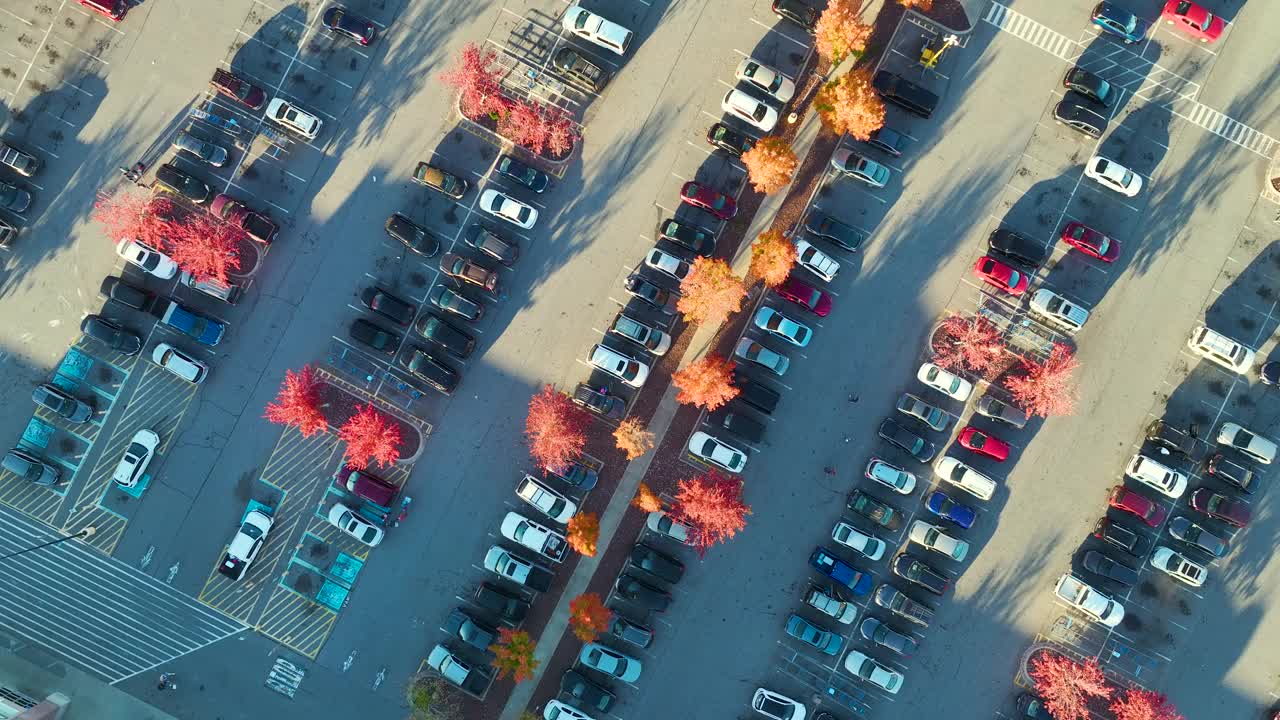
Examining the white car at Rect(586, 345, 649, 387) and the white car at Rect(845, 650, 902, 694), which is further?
the white car at Rect(845, 650, 902, 694)

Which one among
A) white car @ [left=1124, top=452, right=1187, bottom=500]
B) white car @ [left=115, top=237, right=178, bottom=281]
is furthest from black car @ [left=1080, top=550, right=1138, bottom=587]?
white car @ [left=115, top=237, right=178, bottom=281]

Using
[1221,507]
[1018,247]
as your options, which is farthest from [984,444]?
[1221,507]

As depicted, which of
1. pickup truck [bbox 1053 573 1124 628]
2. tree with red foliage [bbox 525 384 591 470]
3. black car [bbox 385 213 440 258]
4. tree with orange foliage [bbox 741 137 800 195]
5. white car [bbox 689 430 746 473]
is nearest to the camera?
tree with orange foliage [bbox 741 137 800 195]

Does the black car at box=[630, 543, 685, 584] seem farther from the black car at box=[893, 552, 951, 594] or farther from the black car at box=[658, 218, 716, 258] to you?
the black car at box=[658, 218, 716, 258]

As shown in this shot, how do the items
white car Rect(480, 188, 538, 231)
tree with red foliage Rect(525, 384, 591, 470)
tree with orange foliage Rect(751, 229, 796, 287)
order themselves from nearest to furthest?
1. tree with orange foliage Rect(751, 229, 796, 287)
2. tree with red foliage Rect(525, 384, 591, 470)
3. white car Rect(480, 188, 538, 231)

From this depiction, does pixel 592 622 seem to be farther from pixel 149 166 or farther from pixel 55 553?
pixel 149 166

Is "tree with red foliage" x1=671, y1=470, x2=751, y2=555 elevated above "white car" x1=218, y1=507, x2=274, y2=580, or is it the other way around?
"tree with red foliage" x1=671, y1=470, x2=751, y2=555
